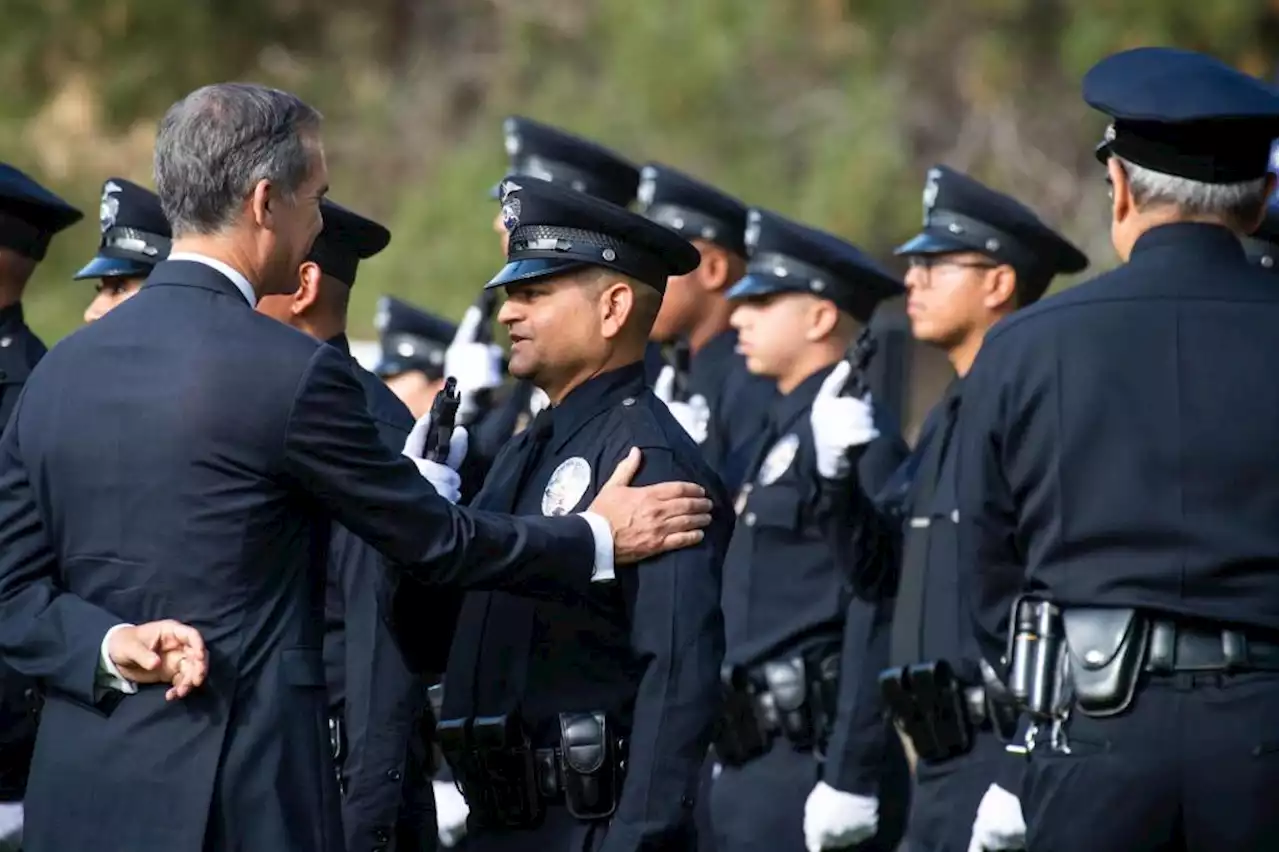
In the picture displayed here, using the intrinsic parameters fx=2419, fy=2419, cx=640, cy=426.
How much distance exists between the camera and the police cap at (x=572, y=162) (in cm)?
834

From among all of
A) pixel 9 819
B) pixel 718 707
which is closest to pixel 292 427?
pixel 718 707

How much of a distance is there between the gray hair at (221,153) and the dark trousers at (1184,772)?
181cm

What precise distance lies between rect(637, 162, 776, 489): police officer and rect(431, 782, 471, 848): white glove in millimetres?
1898

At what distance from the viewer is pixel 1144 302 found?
4.50 meters

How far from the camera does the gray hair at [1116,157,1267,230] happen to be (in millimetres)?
4566

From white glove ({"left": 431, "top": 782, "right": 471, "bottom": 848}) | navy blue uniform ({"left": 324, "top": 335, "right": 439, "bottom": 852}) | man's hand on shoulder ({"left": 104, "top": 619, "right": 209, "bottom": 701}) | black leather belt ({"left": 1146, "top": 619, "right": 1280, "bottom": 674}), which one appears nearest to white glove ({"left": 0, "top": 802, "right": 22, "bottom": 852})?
white glove ({"left": 431, "top": 782, "right": 471, "bottom": 848})

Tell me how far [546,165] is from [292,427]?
13.9 ft

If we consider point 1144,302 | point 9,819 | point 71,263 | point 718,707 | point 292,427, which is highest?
point 71,263

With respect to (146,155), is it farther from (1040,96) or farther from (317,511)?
(317,511)

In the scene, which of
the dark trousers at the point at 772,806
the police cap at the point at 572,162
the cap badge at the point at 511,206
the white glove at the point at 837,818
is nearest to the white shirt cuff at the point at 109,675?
the cap badge at the point at 511,206

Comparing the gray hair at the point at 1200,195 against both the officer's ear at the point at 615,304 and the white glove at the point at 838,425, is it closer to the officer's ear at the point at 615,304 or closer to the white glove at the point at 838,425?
the officer's ear at the point at 615,304

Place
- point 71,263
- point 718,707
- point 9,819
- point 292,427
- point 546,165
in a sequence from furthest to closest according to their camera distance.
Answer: point 71,263 → point 546,165 → point 9,819 → point 718,707 → point 292,427

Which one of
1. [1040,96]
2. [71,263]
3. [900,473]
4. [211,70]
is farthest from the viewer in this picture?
[211,70]

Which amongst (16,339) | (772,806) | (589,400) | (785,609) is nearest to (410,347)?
(785,609)
